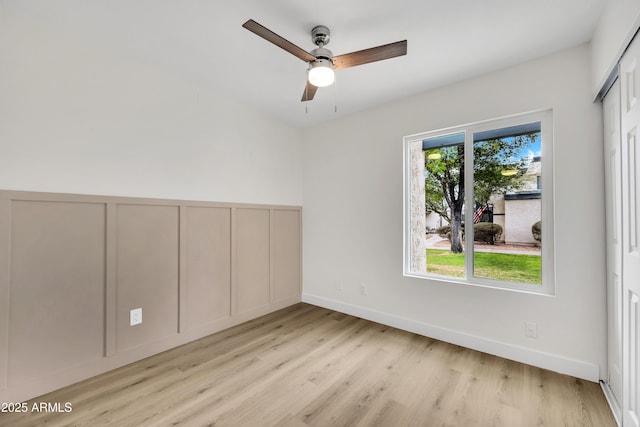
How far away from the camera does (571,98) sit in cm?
215


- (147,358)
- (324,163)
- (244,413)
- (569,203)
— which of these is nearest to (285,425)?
(244,413)

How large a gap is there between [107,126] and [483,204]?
3.28 meters

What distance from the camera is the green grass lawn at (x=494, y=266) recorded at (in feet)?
7.91

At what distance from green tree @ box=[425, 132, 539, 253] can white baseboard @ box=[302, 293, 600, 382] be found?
2.67ft

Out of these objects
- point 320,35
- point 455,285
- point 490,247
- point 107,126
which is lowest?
point 455,285

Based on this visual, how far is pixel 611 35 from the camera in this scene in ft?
5.34

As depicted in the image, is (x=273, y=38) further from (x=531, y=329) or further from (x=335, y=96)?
(x=531, y=329)

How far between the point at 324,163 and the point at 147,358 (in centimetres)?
280

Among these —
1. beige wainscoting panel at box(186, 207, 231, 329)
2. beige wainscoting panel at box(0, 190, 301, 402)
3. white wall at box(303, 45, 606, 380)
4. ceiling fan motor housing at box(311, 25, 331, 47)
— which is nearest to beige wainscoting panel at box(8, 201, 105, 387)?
beige wainscoting panel at box(0, 190, 301, 402)

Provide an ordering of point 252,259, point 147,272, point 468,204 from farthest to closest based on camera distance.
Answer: point 252,259
point 468,204
point 147,272

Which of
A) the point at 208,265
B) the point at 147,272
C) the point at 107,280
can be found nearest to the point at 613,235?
the point at 208,265

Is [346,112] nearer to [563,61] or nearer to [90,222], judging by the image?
[563,61]

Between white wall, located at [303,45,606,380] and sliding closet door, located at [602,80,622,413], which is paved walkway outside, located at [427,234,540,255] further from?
sliding closet door, located at [602,80,622,413]

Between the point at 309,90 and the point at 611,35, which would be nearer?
the point at 611,35
